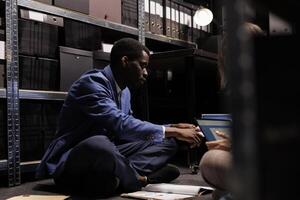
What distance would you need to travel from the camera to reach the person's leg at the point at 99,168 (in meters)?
1.66

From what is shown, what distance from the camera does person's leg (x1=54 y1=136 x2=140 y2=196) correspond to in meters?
1.66

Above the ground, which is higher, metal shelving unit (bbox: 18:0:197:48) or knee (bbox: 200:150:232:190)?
metal shelving unit (bbox: 18:0:197:48)

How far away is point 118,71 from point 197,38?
139 centimetres

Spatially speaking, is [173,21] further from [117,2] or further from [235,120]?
[235,120]

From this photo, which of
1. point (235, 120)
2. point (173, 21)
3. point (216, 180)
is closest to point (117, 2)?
point (173, 21)

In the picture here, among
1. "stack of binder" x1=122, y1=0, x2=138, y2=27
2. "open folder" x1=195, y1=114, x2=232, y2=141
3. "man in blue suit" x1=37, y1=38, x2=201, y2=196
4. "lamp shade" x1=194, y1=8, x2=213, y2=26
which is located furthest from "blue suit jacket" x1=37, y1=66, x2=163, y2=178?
"lamp shade" x1=194, y1=8, x2=213, y2=26

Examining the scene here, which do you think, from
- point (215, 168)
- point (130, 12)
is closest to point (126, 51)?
point (130, 12)

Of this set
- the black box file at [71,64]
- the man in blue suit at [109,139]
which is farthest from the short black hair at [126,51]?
the black box file at [71,64]

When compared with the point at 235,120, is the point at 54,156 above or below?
below

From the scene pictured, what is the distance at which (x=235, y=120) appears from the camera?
266 mm

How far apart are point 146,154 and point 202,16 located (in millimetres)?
1510

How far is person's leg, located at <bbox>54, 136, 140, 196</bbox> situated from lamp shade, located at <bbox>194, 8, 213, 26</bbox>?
167cm

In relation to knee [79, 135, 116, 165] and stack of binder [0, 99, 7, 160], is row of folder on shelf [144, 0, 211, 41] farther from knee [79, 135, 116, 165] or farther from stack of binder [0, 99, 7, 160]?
knee [79, 135, 116, 165]

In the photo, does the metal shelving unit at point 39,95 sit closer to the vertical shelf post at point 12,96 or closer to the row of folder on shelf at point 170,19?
the vertical shelf post at point 12,96
